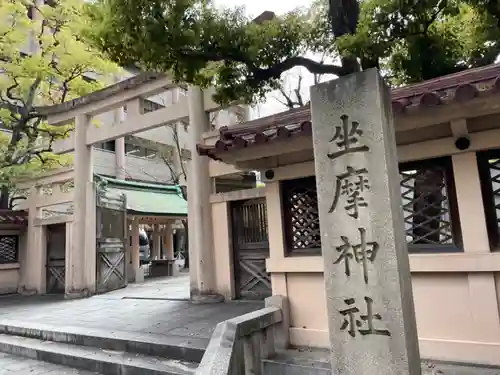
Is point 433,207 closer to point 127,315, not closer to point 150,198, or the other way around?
point 127,315

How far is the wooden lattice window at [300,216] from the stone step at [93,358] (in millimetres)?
2011

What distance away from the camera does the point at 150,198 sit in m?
15.2

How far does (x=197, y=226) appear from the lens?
839 cm

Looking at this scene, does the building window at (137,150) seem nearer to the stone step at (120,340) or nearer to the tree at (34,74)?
the tree at (34,74)

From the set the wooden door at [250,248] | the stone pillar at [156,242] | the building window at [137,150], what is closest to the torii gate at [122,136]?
the wooden door at [250,248]

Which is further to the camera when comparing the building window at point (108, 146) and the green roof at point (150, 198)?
the building window at point (108, 146)

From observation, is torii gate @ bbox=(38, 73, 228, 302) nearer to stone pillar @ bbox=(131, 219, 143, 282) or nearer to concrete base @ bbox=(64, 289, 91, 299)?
concrete base @ bbox=(64, 289, 91, 299)

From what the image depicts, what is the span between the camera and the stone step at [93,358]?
4859 mm

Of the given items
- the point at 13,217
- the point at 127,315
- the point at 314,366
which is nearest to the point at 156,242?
the point at 13,217

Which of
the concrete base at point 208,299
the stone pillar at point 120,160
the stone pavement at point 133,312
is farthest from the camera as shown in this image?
the stone pillar at point 120,160

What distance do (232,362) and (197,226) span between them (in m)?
4.90

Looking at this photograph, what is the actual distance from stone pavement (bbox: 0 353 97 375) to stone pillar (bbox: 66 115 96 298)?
4354 millimetres

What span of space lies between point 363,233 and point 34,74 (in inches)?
461

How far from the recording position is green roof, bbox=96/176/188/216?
13.7 metres
